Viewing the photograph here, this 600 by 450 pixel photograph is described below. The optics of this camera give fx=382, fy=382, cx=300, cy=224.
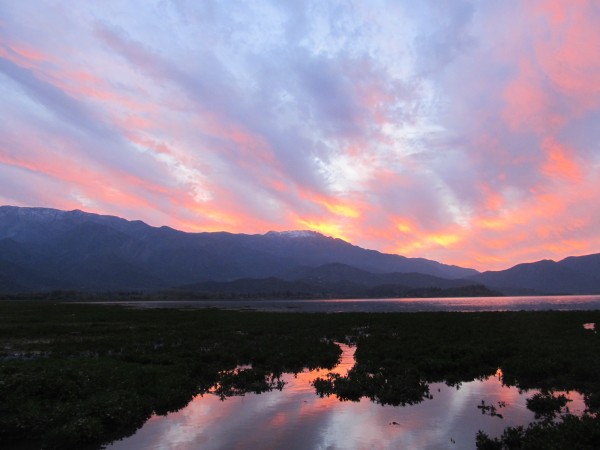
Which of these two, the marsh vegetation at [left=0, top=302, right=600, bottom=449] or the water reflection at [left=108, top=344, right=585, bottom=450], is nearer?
the water reflection at [left=108, top=344, right=585, bottom=450]

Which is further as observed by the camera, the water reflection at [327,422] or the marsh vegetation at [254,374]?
the marsh vegetation at [254,374]

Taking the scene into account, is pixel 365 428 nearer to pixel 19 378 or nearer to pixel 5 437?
pixel 5 437

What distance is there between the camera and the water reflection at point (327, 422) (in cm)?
1458

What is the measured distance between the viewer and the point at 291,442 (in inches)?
577

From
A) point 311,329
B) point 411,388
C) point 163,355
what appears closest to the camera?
point 411,388

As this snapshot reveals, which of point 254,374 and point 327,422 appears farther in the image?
point 254,374

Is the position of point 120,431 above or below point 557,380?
below

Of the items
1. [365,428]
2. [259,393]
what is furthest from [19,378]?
[365,428]

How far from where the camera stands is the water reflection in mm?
14578

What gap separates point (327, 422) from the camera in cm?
1678

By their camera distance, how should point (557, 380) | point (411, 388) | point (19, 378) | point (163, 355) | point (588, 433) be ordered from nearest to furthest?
point (588, 433)
point (19, 378)
point (411, 388)
point (557, 380)
point (163, 355)

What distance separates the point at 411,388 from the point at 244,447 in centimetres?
1089

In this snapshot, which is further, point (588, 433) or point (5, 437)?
point (5, 437)

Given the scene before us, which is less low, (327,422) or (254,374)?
(254,374)
